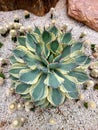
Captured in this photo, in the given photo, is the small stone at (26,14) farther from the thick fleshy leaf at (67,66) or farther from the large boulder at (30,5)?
the thick fleshy leaf at (67,66)

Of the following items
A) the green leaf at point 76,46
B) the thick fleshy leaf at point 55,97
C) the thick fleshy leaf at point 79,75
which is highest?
the green leaf at point 76,46

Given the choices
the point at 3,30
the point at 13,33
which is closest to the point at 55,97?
the point at 13,33

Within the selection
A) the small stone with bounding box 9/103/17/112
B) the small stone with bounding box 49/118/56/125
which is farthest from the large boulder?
the small stone with bounding box 49/118/56/125

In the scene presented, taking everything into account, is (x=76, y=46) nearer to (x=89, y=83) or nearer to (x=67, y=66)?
(x=67, y=66)

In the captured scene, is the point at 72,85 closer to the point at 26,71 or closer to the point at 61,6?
the point at 26,71

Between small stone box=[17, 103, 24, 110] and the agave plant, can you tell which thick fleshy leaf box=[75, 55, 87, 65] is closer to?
the agave plant

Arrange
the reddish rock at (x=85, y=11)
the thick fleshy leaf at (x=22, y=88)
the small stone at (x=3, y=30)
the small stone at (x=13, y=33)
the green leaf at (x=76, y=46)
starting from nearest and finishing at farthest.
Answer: the thick fleshy leaf at (x=22, y=88) < the green leaf at (x=76, y=46) < the small stone at (x=13, y=33) < the small stone at (x=3, y=30) < the reddish rock at (x=85, y=11)

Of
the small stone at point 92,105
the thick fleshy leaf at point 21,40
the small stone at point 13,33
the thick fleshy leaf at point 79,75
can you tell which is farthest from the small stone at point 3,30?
the small stone at point 92,105

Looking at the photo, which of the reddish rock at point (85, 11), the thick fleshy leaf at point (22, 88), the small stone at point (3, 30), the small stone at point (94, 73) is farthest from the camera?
the reddish rock at point (85, 11)
